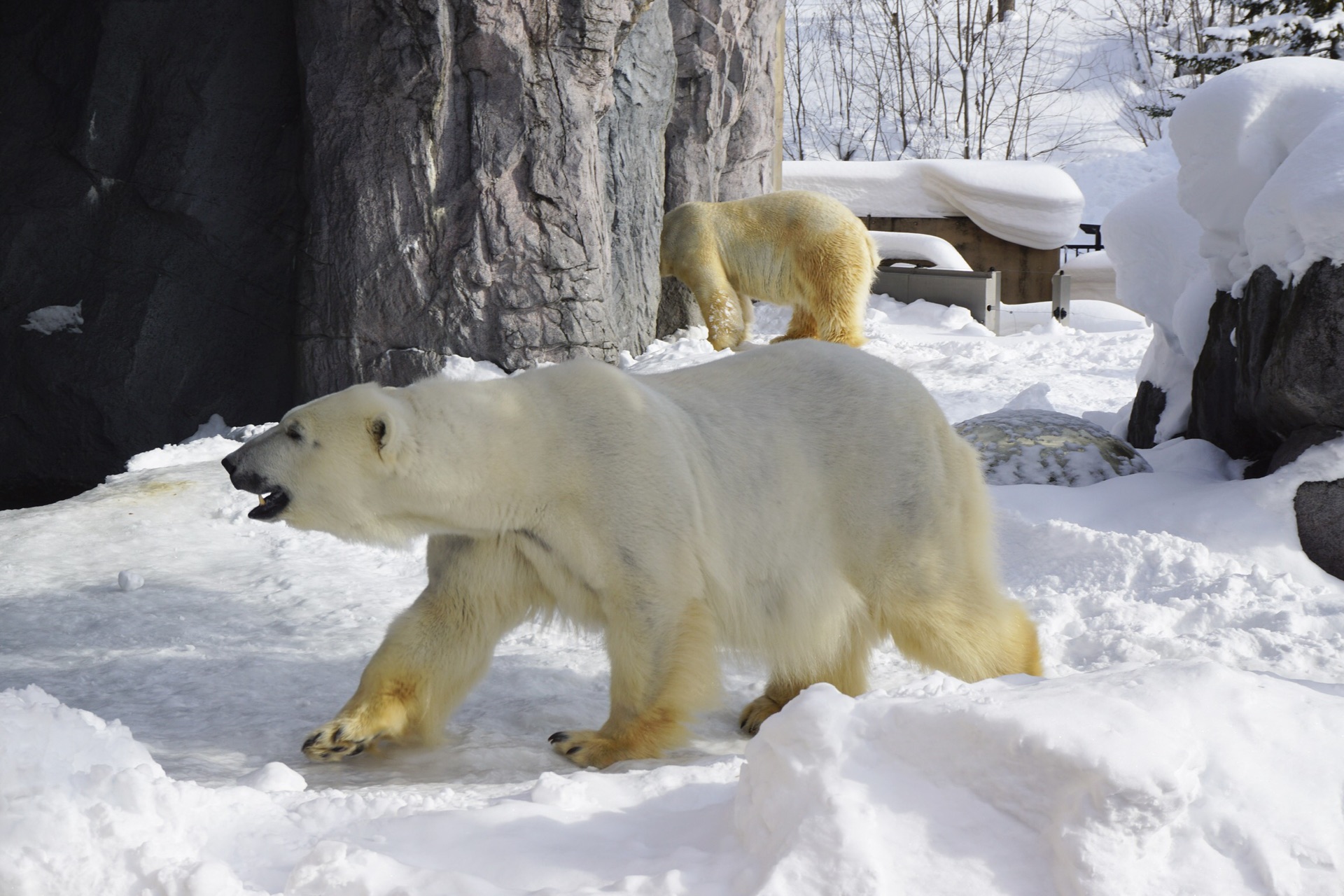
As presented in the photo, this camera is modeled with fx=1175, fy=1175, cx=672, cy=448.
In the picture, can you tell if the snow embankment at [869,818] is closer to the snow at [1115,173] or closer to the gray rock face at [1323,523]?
the gray rock face at [1323,523]

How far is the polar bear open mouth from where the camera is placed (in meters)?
2.66

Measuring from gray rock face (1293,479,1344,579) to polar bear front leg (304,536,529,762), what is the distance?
314 cm

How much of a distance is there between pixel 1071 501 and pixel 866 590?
231 centimetres

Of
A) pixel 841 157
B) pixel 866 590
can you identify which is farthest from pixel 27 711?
pixel 841 157

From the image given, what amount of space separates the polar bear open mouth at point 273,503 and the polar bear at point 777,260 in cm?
729

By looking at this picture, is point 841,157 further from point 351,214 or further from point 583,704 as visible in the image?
point 583,704

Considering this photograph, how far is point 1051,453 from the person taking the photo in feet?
17.8

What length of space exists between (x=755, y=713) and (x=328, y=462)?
1371mm

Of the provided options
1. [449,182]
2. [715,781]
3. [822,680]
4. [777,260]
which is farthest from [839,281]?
[715,781]

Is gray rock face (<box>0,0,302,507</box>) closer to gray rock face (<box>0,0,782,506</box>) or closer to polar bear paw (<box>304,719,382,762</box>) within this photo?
gray rock face (<box>0,0,782,506</box>)

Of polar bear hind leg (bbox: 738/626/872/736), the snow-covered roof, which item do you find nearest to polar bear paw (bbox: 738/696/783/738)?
polar bear hind leg (bbox: 738/626/872/736)

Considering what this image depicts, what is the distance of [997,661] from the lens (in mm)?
3047

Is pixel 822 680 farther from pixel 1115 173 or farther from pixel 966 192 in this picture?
pixel 1115 173

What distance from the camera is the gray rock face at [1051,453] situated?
532 centimetres
